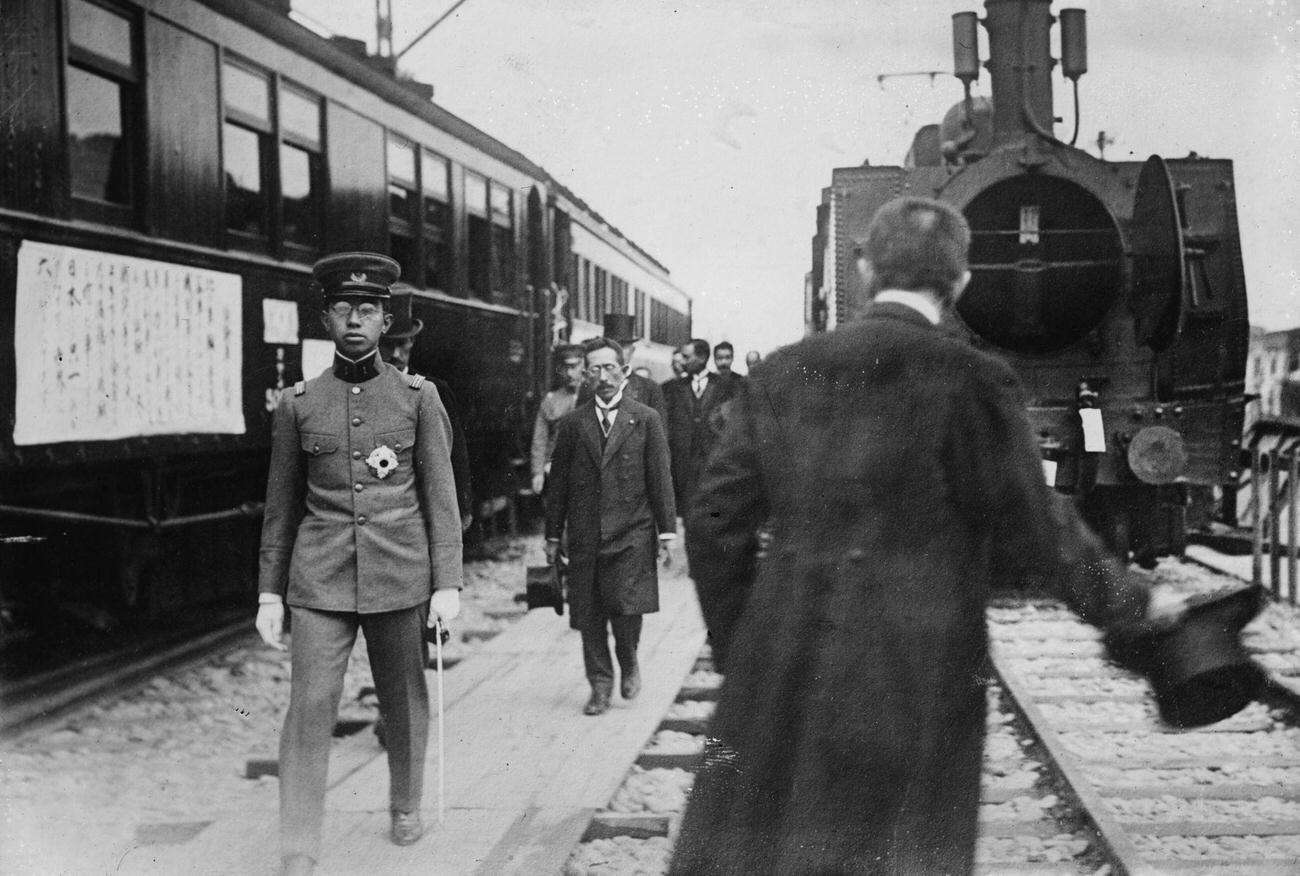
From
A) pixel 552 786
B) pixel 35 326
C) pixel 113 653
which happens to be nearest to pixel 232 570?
pixel 113 653

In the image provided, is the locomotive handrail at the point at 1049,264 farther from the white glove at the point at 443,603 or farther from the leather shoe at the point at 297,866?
the leather shoe at the point at 297,866

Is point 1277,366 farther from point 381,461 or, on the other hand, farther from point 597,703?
point 381,461

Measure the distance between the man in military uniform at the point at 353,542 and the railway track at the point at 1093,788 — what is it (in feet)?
2.64

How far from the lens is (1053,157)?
9562 mm

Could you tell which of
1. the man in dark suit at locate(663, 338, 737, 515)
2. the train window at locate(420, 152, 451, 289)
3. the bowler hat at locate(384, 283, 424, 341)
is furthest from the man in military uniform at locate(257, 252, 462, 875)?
the man in dark suit at locate(663, 338, 737, 515)

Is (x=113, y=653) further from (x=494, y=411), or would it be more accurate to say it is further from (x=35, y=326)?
(x=494, y=411)

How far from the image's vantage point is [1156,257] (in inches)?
366

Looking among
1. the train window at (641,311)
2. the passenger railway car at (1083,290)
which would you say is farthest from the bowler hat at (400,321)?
the train window at (641,311)

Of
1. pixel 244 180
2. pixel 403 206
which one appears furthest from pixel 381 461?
pixel 403 206

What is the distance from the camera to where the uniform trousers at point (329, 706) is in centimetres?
392

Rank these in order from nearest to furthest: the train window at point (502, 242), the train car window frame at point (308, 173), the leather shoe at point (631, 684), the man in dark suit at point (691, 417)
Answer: the leather shoe at point (631, 684)
the train car window frame at point (308, 173)
the man in dark suit at point (691, 417)
the train window at point (502, 242)

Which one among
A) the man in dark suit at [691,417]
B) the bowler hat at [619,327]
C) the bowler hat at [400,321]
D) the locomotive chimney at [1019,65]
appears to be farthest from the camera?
the man in dark suit at [691,417]

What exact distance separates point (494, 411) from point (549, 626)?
3830 mm

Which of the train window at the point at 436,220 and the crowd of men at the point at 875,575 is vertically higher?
the train window at the point at 436,220
